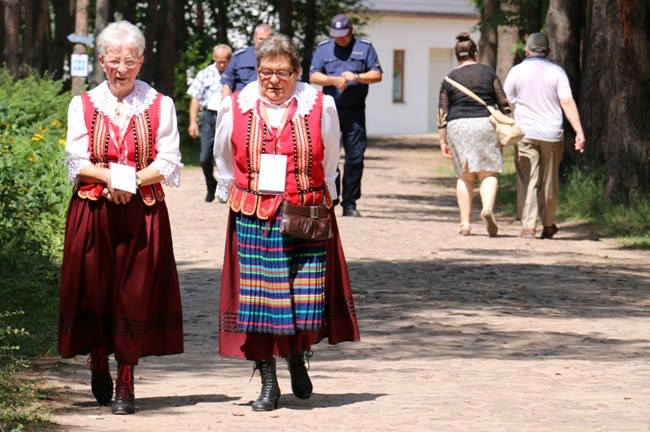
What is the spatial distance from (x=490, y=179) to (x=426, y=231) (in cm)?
137

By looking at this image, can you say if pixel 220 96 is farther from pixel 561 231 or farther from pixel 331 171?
pixel 331 171

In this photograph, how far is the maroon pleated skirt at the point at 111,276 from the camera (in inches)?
298

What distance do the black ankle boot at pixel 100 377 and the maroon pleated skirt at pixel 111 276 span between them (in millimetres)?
95

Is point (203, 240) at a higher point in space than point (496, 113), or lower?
lower

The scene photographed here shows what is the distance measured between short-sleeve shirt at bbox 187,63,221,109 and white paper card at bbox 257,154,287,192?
1293 cm

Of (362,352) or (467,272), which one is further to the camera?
(467,272)

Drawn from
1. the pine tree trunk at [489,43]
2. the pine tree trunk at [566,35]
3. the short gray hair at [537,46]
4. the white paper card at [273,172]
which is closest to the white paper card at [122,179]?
the white paper card at [273,172]

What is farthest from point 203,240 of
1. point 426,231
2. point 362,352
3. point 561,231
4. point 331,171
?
point 331,171

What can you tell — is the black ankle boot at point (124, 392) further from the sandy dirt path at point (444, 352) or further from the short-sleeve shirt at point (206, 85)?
the short-sleeve shirt at point (206, 85)

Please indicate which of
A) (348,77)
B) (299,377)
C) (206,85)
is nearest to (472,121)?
(348,77)

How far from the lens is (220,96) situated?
63.9 ft

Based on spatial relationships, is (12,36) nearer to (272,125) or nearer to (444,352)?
(444,352)

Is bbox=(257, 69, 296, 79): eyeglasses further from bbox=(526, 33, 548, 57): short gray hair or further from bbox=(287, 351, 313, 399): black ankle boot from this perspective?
bbox=(526, 33, 548, 57): short gray hair

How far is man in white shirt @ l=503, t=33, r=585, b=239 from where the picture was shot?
16531 millimetres
